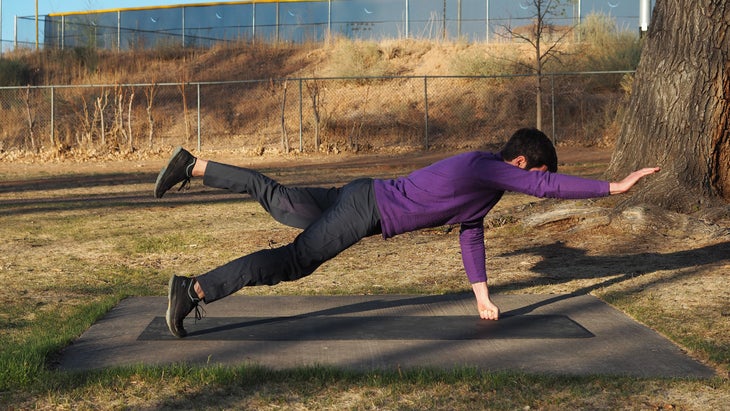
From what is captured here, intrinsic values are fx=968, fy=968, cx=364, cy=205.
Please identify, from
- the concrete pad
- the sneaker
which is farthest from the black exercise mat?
the sneaker

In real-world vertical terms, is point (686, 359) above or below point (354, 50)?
below

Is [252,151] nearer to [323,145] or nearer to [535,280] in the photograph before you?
[323,145]

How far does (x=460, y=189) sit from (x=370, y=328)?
42.5 inches

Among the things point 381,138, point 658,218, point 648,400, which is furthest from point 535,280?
point 381,138

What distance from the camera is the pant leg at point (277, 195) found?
5.71 metres

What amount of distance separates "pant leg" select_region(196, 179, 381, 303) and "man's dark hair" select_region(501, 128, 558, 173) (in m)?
0.85

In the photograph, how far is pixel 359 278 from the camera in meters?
8.06

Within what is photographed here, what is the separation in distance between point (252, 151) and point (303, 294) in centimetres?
1903

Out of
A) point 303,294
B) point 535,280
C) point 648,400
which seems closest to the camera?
point 648,400

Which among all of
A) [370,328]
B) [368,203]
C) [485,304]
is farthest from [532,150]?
[370,328]

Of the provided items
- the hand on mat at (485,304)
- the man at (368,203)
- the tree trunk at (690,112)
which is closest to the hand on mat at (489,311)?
the hand on mat at (485,304)

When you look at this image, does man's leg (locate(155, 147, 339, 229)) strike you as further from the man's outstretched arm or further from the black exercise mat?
the man's outstretched arm

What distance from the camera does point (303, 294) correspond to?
728 cm

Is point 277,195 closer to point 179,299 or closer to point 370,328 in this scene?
point 179,299
